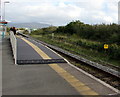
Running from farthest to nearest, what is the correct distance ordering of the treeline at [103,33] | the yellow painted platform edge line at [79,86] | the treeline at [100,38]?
the treeline at [103,33] → the treeline at [100,38] → the yellow painted platform edge line at [79,86]

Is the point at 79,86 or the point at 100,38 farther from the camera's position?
the point at 100,38

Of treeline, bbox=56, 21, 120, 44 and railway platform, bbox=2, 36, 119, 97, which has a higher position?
treeline, bbox=56, 21, 120, 44

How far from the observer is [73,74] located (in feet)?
22.2

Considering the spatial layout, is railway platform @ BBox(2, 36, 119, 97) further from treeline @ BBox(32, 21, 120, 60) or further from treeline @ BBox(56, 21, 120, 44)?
treeline @ BBox(56, 21, 120, 44)

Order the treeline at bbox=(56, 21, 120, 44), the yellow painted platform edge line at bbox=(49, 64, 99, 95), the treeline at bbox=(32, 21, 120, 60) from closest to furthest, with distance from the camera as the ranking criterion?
the yellow painted platform edge line at bbox=(49, 64, 99, 95) → the treeline at bbox=(32, 21, 120, 60) → the treeline at bbox=(56, 21, 120, 44)

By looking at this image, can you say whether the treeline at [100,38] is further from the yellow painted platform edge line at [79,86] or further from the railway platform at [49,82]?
the yellow painted platform edge line at [79,86]

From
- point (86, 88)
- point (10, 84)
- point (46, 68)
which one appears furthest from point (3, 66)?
point (86, 88)

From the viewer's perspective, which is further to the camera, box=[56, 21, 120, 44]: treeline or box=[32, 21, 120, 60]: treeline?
box=[56, 21, 120, 44]: treeline

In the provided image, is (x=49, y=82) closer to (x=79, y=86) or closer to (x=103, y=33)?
(x=79, y=86)

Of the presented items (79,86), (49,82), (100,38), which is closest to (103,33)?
(100,38)

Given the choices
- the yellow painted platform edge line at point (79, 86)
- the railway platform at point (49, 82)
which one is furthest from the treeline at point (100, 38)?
the yellow painted platform edge line at point (79, 86)

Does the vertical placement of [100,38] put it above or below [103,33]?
below

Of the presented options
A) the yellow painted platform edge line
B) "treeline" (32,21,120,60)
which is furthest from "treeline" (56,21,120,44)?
the yellow painted platform edge line

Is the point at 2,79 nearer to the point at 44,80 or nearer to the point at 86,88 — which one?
the point at 44,80
